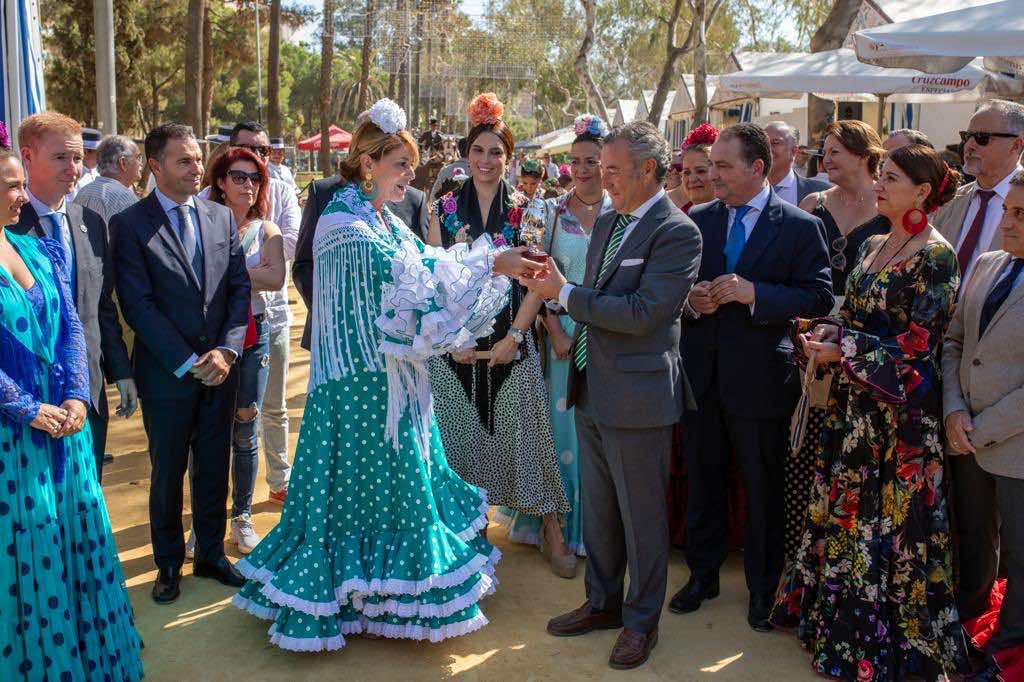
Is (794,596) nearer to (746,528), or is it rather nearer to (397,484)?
(746,528)

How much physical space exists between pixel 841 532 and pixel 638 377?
108cm

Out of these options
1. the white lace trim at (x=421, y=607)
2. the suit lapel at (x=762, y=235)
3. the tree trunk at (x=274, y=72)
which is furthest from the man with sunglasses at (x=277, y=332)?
the tree trunk at (x=274, y=72)

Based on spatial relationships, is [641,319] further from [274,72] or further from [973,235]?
[274,72]

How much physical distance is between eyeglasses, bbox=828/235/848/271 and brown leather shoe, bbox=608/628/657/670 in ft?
6.89

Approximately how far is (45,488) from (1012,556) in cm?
362

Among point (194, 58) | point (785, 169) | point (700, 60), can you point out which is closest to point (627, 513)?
point (785, 169)

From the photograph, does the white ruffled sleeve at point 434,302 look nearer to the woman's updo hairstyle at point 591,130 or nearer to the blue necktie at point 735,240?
the blue necktie at point 735,240

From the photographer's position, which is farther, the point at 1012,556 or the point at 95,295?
the point at 95,295

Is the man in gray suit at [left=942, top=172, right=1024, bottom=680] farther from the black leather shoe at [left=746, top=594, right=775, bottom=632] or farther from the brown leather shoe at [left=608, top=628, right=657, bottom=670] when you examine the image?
the brown leather shoe at [left=608, top=628, right=657, bottom=670]

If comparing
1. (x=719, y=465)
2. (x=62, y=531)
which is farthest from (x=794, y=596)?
(x=62, y=531)

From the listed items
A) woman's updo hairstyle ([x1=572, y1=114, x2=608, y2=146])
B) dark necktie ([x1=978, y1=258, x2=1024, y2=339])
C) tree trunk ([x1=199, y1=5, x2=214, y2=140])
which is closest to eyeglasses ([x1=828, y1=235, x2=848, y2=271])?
dark necktie ([x1=978, y1=258, x2=1024, y2=339])

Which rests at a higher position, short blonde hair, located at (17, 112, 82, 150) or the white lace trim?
short blonde hair, located at (17, 112, 82, 150)

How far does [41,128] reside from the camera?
12.4 ft

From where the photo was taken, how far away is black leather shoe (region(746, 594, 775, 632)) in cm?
419
